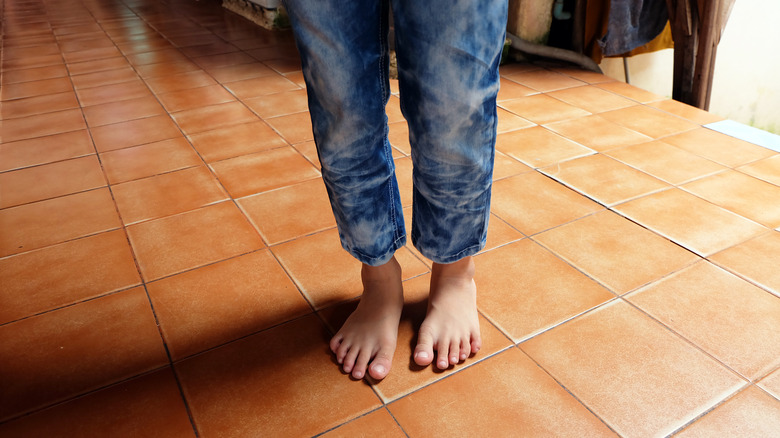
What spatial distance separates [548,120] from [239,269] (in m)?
1.28

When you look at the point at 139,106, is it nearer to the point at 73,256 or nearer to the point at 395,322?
the point at 73,256

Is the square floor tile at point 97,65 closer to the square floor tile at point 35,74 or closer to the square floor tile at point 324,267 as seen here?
the square floor tile at point 35,74

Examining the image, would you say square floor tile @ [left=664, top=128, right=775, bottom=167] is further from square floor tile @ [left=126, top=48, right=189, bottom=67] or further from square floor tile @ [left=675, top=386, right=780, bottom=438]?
square floor tile @ [left=126, top=48, right=189, bottom=67]

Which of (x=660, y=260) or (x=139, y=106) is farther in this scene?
(x=139, y=106)

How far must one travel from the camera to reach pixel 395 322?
0.92 m

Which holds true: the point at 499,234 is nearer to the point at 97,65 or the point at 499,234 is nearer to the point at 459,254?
the point at 459,254

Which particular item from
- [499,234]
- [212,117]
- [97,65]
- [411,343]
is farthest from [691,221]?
[97,65]

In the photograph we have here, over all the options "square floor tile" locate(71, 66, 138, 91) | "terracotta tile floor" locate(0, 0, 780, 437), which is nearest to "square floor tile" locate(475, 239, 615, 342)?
"terracotta tile floor" locate(0, 0, 780, 437)

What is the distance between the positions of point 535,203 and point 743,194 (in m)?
0.57

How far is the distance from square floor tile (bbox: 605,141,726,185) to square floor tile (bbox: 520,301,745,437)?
2.26 feet

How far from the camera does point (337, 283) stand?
110 centimetres

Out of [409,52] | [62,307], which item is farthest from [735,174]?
[62,307]

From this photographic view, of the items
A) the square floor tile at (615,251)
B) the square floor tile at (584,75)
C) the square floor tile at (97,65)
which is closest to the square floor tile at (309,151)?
the square floor tile at (615,251)

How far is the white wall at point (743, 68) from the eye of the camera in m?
2.84
